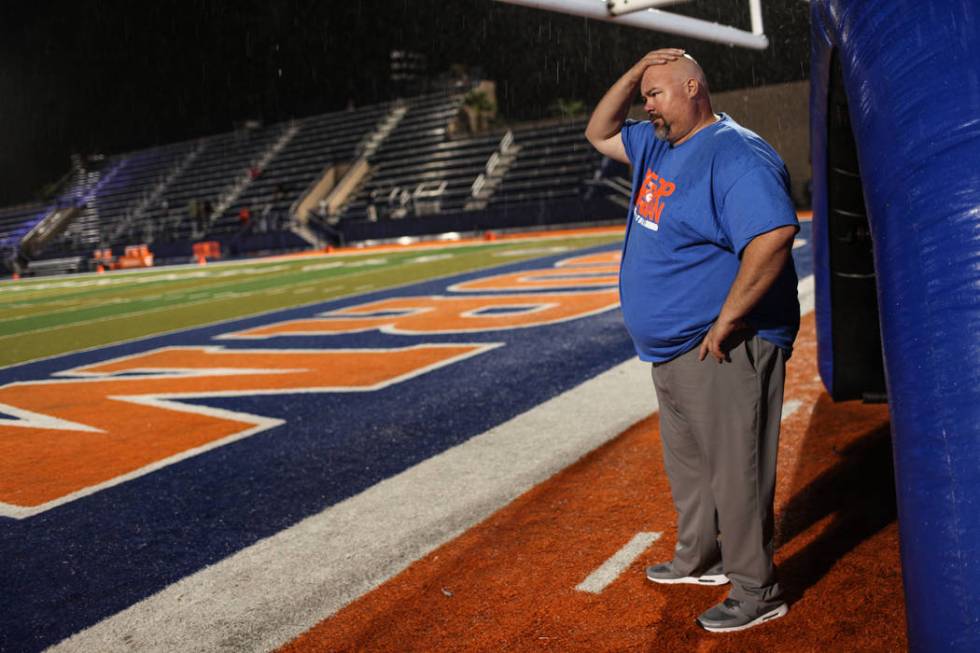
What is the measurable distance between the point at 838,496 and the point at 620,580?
108 cm

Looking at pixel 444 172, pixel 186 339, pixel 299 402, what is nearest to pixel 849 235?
pixel 299 402

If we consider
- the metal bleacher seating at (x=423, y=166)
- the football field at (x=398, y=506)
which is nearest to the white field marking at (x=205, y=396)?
the football field at (x=398, y=506)

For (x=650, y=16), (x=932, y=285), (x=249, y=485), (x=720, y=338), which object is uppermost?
(x=650, y=16)

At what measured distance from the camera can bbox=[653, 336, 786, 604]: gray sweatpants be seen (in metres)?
2.11

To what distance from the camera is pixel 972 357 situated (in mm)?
1441

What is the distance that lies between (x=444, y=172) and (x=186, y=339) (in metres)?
25.0

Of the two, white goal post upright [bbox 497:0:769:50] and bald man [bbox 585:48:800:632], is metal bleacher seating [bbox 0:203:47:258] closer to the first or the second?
white goal post upright [bbox 497:0:769:50]

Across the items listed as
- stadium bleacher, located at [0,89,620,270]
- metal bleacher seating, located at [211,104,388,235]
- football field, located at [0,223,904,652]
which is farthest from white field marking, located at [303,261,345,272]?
metal bleacher seating, located at [211,104,388,235]

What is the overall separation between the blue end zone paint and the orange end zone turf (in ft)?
2.58

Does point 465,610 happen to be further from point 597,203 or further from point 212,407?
point 597,203

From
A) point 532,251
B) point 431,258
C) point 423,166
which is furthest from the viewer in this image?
point 423,166

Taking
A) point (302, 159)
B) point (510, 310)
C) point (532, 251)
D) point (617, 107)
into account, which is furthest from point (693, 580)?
point (302, 159)

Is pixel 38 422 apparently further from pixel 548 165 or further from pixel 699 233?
pixel 548 165

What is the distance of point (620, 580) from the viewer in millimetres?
2443
